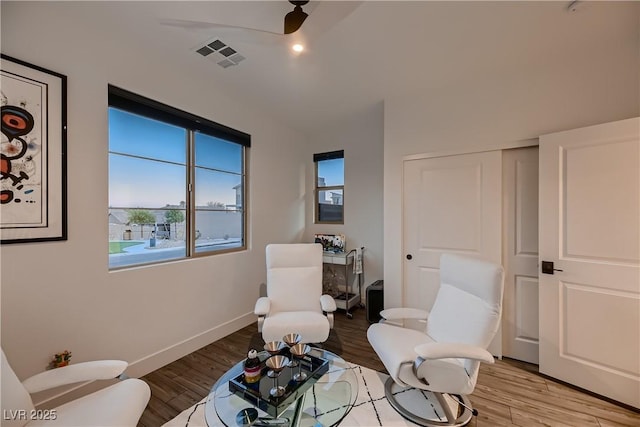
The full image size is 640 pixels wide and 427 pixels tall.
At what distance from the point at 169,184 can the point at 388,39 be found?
2402 millimetres

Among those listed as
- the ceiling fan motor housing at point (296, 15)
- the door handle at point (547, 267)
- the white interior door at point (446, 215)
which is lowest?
the door handle at point (547, 267)

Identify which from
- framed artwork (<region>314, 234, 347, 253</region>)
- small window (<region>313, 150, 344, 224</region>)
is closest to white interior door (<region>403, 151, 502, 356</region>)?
framed artwork (<region>314, 234, 347, 253</region>)

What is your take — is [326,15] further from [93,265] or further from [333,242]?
[333,242]

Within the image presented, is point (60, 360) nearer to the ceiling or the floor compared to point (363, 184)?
nearer to the floor

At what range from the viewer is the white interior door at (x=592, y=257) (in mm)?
1886

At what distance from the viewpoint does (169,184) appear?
2.61 metres

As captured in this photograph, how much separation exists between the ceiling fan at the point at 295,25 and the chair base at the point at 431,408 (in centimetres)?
269

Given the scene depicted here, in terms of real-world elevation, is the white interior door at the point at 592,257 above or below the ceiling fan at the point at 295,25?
below

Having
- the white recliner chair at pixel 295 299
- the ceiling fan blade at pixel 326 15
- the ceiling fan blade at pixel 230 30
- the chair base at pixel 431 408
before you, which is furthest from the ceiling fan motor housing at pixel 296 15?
the chair base at pixel 431 408

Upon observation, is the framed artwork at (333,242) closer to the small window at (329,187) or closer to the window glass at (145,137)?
the small window at (329,187)

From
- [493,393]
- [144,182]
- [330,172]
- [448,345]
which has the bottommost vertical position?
[493,393]

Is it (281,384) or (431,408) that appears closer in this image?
(281,384)

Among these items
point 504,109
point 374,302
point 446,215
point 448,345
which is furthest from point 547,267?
point 374,302

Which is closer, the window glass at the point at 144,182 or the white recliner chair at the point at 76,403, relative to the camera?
the white recliner chair at the point at 76,403
